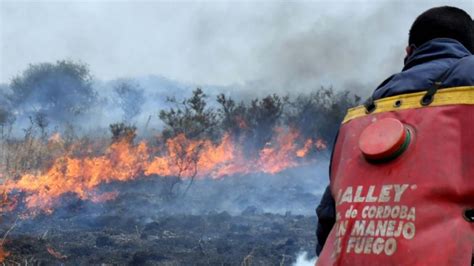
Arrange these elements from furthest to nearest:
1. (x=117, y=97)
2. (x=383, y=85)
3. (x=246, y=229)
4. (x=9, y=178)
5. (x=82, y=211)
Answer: (x=117, y=97) < (x=9, y=178) < (x=82, y=211) < (x=246, y=229) < (x=383, y=85)

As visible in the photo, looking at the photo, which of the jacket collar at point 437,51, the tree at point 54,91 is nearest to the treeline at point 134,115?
the tree at point 54,91

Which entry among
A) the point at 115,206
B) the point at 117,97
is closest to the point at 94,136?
the point at 115,206

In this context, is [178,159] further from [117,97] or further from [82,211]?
[117,97]

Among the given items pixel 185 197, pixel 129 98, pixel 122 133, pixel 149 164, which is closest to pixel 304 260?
pixel 185 197

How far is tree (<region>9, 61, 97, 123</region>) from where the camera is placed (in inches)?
1216

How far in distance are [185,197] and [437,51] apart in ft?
47.2

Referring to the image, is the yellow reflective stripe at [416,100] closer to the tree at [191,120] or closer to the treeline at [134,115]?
the treeline at [134,115]

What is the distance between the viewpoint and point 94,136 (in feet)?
68.2

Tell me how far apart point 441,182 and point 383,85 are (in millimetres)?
558

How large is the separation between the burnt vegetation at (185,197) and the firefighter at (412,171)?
638cm

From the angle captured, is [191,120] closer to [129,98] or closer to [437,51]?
[437,51]

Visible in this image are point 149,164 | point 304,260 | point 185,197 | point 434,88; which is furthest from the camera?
point 149,164

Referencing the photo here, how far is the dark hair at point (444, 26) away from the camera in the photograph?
2.06m

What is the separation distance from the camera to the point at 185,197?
1600cm
